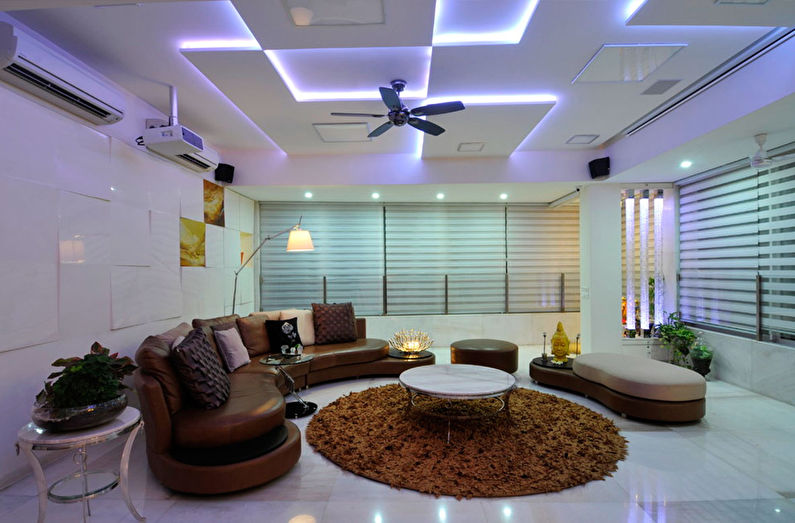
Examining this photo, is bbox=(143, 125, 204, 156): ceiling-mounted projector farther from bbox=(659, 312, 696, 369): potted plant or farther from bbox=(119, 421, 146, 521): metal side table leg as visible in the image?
bbox=(659, 312, 696, 369): potted plant

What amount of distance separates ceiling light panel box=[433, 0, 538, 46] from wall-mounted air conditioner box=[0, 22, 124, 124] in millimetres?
2650

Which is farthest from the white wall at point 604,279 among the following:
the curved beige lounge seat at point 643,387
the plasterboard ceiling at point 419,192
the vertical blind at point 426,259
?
the vertical blind at point 426,259

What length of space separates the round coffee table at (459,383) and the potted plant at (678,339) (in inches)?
120

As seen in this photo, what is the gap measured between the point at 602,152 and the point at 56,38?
6.11 m

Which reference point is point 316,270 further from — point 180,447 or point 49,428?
point 49,428

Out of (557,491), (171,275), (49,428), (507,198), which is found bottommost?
(557,491)

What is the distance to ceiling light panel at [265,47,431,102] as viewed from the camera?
317 cm

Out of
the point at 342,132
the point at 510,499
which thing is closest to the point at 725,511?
the point at 510,499

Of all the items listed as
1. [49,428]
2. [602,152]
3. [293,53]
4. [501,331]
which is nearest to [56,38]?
[293,53]

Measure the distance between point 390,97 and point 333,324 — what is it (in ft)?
10.7

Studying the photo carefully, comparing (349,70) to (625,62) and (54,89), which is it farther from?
(625,62)

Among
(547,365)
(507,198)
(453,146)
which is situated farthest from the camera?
→ (507,198)

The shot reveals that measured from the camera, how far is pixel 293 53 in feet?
10.4

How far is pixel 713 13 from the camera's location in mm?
2559
